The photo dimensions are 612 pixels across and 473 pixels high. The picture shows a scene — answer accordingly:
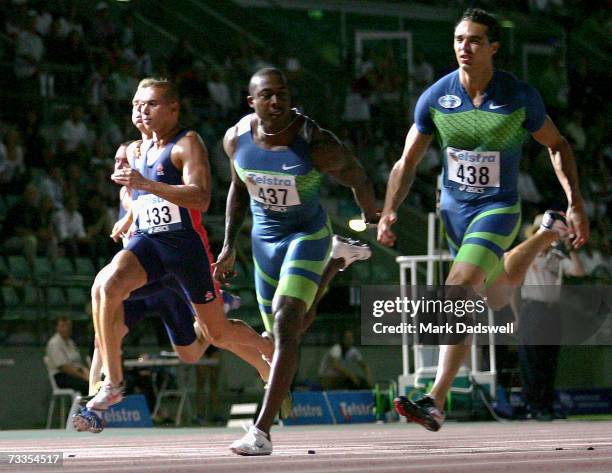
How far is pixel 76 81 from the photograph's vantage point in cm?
2006

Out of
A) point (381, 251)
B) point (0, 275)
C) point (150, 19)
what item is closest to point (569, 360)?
A: point (381, 251)

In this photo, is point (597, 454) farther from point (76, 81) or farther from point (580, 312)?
point (76, 81)

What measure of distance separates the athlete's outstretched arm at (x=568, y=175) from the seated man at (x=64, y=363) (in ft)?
28.3

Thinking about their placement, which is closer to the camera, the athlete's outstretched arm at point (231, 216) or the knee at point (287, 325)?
the knee at point (287, 325)

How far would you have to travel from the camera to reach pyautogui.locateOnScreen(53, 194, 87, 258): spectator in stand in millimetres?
17297

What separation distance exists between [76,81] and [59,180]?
2.67 metres

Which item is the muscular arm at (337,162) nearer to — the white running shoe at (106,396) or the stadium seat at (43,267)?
the white running shoe at (106,396)

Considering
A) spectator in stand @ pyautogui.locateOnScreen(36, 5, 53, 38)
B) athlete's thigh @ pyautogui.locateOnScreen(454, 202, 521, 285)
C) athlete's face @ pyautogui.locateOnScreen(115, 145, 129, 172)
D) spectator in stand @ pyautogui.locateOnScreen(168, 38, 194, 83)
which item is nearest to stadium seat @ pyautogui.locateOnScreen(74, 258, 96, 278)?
spectator in stand @ pyautogui.locateOnScreen(36, 5, 53, 38)

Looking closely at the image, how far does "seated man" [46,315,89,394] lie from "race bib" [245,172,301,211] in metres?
8.07

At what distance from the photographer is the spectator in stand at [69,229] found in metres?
17.3

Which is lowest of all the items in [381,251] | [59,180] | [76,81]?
[381,251]

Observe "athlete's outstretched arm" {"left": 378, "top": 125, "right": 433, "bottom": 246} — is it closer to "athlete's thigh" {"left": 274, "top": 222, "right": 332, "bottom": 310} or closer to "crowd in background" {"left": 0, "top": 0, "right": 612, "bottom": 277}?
"athlete's thigh" {"left": 274, "top": 222, "right": 332, "bottom": 310}

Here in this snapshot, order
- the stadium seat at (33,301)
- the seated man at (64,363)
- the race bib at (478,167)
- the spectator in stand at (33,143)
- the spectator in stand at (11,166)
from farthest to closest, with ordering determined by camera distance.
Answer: the spectator in stand at (33,143)
the spectator in stand at (11,166)
the stadium seat at (33,301)
the seated man at (64,363)
the race bib at (478,167)

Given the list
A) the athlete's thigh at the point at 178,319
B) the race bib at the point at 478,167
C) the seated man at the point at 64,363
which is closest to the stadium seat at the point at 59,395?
the seated man at the point at 64,363
